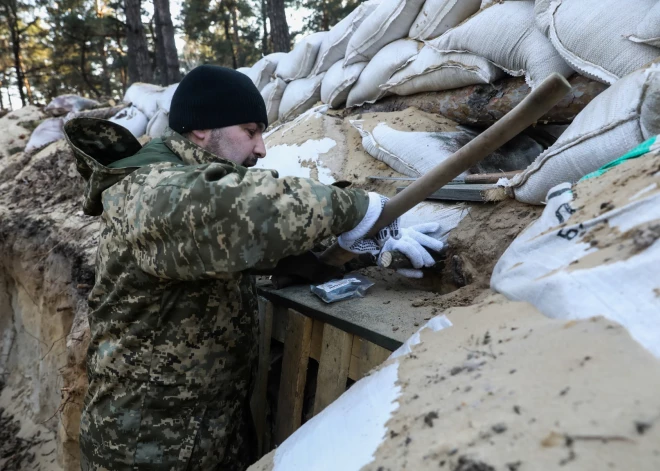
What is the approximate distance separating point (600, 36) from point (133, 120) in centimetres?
535

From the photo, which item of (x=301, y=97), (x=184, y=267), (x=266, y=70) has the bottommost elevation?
(x=184, y=267)

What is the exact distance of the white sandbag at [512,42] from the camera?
81.1 inches

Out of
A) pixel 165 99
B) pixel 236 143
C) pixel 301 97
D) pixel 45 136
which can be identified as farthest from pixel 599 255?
pixel 45 136

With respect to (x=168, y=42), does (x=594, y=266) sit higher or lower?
lower

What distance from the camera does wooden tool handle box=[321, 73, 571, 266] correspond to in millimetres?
1079

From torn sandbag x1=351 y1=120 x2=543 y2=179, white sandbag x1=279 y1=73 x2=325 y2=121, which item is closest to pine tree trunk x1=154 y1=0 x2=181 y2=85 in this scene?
white sandbag x1=279 y1=73 x2=325 y2=121

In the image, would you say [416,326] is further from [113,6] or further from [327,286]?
[113,6]

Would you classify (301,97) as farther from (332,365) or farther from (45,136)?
(45,136)

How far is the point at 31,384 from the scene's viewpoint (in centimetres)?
417

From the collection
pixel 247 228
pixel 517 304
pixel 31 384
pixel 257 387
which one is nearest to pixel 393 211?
pixel 247 228

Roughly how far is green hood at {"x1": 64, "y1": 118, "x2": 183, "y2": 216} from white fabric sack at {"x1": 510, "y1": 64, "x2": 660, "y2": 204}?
1.13 meters

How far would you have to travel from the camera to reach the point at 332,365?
1.52 m

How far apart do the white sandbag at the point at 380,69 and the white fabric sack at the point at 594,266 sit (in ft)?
7.58

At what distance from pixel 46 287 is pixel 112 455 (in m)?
2.88
